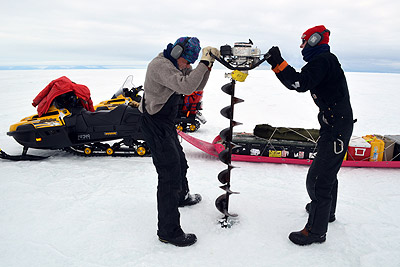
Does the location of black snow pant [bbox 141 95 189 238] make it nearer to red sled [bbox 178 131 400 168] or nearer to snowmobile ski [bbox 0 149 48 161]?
red sled [bbox 178 131 400 168]

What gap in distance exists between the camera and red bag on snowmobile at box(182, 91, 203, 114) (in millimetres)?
6957

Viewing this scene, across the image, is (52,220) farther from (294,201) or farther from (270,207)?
(294,201)

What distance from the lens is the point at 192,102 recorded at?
7062mm

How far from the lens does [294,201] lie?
3729 mm

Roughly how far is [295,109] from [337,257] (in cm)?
946

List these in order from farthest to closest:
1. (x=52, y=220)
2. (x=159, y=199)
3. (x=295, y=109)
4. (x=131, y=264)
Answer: (x=295, y=109), (x=52, y=220), (x=159, y=199), (x=131, y=264)

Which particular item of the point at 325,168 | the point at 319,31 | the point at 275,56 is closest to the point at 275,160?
the point at 325,168

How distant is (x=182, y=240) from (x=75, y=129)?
346 centimetres

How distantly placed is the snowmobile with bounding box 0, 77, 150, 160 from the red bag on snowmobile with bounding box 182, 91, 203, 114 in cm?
200

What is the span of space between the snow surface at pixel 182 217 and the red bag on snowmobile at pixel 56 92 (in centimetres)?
101

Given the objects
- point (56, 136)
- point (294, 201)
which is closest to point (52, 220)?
point (56, 136)

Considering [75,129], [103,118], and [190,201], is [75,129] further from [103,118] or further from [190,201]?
[190,201]

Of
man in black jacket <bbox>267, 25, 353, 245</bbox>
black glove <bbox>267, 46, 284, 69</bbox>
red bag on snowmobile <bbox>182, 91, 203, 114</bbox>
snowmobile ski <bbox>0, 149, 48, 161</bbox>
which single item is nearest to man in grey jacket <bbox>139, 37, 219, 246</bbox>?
black glove <bbox>267, 46, 284, 69</bbox>

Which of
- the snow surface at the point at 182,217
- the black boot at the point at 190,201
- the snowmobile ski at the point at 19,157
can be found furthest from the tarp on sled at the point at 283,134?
the snowmobile ski at the point at 19,157
